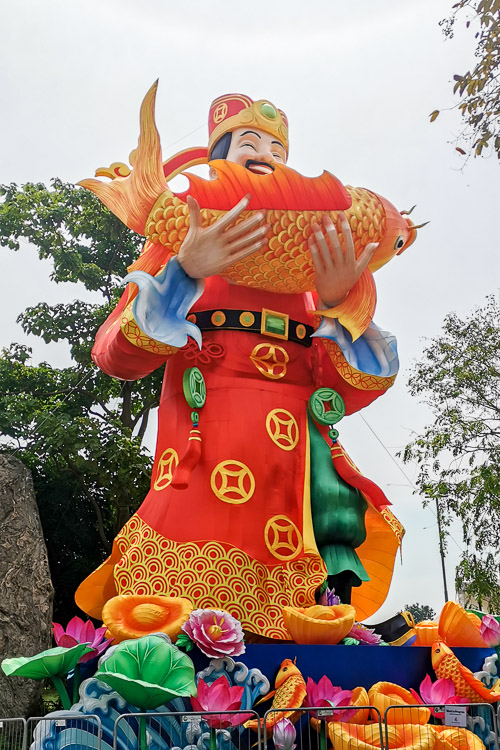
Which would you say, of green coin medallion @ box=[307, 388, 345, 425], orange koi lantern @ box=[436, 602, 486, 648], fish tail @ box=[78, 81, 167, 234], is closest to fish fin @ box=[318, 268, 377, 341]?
green coin medallion @ box=[307, 388, 345, 425]

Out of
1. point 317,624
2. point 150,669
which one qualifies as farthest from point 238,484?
point 150,669

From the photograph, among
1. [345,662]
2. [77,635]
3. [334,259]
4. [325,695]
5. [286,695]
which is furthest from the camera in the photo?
[334,259]

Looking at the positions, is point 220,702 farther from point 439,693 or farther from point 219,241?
point 219,241

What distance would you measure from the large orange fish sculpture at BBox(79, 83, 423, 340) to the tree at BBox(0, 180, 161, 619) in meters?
6.28

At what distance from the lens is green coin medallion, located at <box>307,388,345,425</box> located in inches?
308

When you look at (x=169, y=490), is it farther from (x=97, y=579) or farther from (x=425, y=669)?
(x=425, y=669)

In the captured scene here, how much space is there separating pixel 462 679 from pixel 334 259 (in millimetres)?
3767

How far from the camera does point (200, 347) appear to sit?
746cm

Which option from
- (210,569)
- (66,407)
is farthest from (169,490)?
(66,407)

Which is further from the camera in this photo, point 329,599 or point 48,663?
point 329,599

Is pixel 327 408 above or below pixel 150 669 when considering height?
above

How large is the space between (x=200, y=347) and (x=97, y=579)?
233cm

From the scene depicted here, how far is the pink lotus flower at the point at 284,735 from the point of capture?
5637mm

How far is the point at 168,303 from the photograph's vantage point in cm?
746
